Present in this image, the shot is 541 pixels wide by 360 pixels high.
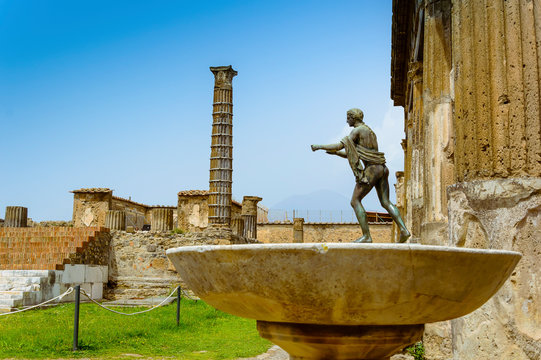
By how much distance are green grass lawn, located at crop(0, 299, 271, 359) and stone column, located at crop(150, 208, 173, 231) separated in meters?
5.91

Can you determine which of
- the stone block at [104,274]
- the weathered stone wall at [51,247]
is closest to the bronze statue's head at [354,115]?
the weathered stone wall at [51,247]

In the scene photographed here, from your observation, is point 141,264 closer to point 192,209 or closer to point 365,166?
point 192,209

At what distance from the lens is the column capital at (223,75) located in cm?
1941

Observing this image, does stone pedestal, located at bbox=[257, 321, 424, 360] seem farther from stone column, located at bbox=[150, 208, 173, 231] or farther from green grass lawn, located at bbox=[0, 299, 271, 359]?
stone column, located at bbox=[150, 208, 173, 231]

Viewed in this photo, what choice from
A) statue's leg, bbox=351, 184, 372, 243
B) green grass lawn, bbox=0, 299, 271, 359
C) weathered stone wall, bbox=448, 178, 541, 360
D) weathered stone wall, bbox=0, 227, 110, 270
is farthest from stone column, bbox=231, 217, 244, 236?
weathered stone wall, bbox=448, 178, 541, 360

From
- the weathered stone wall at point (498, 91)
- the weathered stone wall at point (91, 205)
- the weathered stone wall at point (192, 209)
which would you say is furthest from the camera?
the weathered stone wall at point (192, 209)

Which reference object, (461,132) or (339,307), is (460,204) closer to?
(461,132)

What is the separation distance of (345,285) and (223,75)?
1761 cm

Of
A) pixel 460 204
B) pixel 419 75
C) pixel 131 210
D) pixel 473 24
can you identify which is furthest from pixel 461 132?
pixel 131 210

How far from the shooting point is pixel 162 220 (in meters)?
17.5

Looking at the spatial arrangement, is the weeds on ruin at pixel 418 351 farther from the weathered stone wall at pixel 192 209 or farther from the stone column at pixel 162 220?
the weathered stone wall at pixel 192 209

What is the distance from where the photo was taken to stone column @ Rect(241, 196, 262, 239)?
2323 cm

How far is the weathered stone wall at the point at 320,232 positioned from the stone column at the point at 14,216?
15.1 metres

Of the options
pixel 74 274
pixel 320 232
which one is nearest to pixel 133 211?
pixel 320 232
